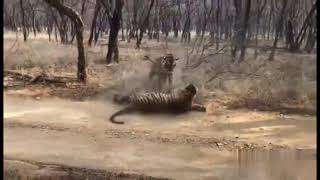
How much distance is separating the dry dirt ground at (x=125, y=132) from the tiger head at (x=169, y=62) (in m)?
0.04

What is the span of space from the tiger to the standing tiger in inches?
1.6

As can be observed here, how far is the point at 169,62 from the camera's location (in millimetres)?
2385

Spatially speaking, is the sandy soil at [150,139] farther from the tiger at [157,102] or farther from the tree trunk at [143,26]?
the tree trunk at [143,26]

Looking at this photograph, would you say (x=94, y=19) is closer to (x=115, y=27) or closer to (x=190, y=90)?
(x=115, y=27)

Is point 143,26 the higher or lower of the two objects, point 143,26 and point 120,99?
the higher

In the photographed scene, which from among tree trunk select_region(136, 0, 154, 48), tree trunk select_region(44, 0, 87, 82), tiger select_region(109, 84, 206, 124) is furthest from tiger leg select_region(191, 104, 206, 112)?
tree trunk select_region(44, 0, 87, 82)

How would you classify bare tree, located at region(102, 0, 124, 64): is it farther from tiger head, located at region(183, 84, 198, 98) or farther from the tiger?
tiger head, located at region(183, 84, 198, 98)

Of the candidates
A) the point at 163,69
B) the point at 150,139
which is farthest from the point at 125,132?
the point at 163,69

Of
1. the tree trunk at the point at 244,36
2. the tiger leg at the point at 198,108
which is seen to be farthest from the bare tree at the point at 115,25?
the tree trunk at the point at 244,36

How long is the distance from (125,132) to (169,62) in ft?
1.17

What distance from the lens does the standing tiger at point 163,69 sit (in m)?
2.38

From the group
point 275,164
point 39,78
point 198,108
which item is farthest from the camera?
point 39,78

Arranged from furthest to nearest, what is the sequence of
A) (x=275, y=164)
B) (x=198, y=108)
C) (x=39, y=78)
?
1. (x=39, y=78)
2. (x=198, y=108)
3. (x=275, y=164)

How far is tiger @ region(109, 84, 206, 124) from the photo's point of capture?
7.80 ft
